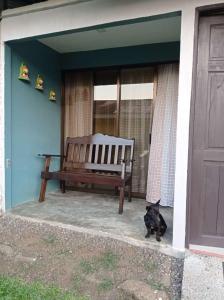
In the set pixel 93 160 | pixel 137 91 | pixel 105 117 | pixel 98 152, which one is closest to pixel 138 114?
pixel 137 91

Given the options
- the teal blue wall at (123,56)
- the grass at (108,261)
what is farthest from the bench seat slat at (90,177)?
the teal blue wall at (123,56)

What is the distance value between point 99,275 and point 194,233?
918 mm

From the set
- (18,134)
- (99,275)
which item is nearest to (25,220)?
(18,134)

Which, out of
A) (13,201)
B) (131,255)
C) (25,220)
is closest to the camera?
(131,255)

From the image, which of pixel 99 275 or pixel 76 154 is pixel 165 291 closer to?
pixel 99 275

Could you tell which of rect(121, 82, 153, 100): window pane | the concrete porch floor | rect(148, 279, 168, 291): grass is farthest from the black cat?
rect(121, 82, 153, 100): window pane

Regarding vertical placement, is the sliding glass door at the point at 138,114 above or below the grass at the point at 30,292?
above

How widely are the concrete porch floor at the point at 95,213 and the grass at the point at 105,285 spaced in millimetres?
604

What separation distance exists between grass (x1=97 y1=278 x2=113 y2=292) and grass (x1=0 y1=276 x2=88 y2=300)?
17 centimetres

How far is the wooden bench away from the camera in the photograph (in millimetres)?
3671

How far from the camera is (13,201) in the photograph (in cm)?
354

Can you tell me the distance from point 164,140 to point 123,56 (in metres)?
1.43

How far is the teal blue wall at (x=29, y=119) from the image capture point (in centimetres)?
345

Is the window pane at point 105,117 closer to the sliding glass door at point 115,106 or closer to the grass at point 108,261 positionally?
the sliding glass door at point 115,106
